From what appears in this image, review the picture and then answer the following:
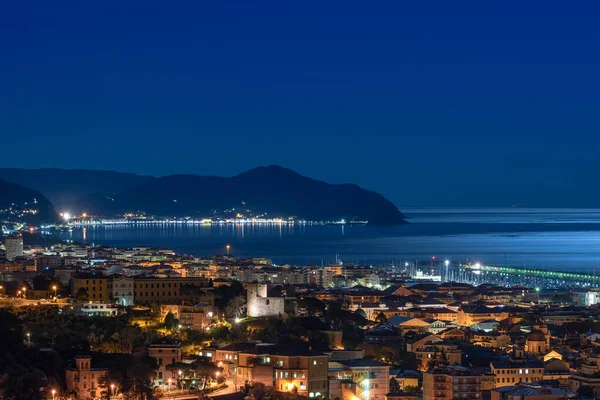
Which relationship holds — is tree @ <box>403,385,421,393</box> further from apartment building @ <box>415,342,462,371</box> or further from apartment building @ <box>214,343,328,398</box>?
apartment building @ <box>214,343,328,398</box>

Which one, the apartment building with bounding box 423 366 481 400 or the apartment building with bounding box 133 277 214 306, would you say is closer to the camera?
the apartment building with bounding box 423 366 481 400

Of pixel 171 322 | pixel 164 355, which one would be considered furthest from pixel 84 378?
pixel 171 322

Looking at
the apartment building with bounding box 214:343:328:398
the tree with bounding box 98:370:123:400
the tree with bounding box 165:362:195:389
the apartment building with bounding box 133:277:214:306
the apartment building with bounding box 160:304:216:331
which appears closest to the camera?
the tree with bounding box 98:370:123:400

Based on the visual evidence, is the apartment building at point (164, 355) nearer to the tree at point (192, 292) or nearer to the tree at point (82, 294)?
the tree at point (82, 294)

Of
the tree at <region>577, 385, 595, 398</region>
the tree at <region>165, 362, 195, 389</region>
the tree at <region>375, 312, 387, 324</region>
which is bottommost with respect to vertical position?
the tree at <region>577, 385, 595, 398</region>

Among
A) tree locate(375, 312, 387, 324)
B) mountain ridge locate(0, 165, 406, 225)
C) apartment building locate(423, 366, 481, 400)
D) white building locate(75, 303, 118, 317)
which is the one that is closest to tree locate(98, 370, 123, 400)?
apartment building locate(423, 366, 481, 400)

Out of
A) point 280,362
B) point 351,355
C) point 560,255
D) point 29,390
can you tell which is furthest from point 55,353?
point 560,255

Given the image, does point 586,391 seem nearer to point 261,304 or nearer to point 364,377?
point 364,377

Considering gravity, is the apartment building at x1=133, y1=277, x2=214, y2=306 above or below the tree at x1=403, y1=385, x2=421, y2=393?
above
